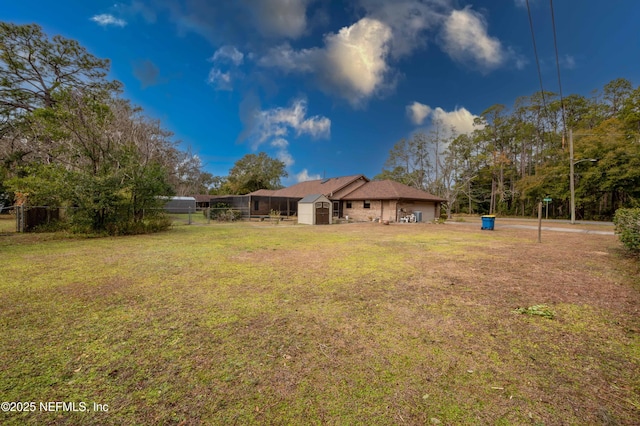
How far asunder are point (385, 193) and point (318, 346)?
21.2 meters

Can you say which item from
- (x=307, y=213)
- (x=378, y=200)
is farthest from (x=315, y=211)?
(x=378, y=200)

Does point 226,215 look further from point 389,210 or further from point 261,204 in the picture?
point 389,210

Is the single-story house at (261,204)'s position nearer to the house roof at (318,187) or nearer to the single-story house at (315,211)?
the house roof at (318,187)

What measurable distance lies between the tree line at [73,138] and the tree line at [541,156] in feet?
95.2

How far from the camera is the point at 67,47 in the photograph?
12.8 metres

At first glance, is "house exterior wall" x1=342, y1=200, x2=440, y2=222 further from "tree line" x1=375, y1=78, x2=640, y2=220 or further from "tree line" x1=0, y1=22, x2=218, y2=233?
"tree line" x1=0, y1=22, x2=218, y2=233

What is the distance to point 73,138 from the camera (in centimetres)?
1191

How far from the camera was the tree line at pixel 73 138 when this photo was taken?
10258 mm

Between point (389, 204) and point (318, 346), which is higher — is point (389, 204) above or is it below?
above

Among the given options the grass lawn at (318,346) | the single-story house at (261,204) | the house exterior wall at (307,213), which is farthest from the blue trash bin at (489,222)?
the single-story house at (261,204)

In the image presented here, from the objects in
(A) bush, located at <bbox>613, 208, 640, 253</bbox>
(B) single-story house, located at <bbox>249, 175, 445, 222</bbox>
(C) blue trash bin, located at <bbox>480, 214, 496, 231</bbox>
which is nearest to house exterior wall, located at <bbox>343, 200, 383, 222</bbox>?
(B) single-story house, located at <bbox>249, 175, 445, 222</bbox>

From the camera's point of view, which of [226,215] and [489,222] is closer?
[489,222]

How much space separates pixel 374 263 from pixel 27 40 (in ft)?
62.0

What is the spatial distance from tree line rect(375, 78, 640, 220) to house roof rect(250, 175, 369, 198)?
12265 mm
